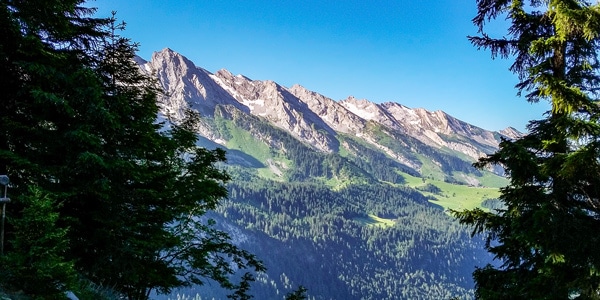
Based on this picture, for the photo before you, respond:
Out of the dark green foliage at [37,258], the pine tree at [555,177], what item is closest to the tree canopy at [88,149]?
the dark green foliage at [37,258]

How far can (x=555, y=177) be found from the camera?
10.2 meters

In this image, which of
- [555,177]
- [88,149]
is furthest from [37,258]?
[555,177]

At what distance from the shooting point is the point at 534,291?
9984mm

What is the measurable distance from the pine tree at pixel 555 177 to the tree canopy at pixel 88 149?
36.8ft

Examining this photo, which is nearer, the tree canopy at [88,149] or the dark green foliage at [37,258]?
the dark green foliage at [37,258]

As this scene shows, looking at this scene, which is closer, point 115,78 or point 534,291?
point 534,291

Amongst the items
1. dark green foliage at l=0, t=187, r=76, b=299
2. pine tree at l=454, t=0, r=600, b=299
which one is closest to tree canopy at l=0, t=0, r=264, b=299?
dark green foliage at l=0, t=187, r=76, b=299

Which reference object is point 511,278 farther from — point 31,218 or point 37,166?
point 37,166

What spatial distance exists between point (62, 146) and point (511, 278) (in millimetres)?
14757

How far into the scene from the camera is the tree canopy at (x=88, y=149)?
11062mm

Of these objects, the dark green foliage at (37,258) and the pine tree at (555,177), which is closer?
the dark green foliage at (37,258)

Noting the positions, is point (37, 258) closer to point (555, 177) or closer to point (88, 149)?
point (88, 149)

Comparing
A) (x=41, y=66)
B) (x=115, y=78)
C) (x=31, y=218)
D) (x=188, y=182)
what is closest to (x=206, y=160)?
(x=188, y=182)

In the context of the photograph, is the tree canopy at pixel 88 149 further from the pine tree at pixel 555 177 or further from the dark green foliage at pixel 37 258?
the pine tree at pixel 555 177
